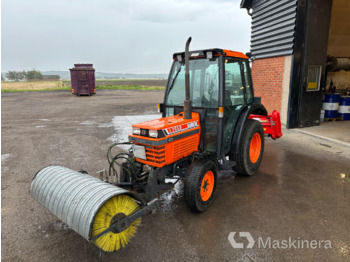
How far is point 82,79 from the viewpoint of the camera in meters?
20.3

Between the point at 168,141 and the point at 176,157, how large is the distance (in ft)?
1.06

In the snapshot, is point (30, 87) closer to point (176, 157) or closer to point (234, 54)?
point (234, 54)

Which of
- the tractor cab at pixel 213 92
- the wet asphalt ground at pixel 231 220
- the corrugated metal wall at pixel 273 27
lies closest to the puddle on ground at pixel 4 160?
the wet asphalt ground at pixel 231 220

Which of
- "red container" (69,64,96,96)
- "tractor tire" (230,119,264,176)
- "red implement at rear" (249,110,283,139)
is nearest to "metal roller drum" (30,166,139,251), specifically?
"tractor tire" (230,119,264,176)

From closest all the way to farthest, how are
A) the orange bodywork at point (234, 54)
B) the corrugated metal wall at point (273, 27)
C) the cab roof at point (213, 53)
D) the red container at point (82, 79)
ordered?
the cab roof at point (213, 53), the orange bodywork at point (234, 54), the corrugated metal wall at point (273, 27), the red container at point (82, 79)

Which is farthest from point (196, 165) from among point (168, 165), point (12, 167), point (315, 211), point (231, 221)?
point (12, 167)

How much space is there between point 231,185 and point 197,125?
4.50 ft

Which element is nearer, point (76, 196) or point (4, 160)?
point (76, 196)

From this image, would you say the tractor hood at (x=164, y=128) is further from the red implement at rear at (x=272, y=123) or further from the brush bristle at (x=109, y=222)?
the red implement at rear at (x=272, y=123)

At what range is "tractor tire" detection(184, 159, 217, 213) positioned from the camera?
319cm

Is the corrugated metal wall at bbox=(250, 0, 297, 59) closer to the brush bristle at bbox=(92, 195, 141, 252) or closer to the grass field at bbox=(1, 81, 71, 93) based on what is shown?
the brush bristle at bbox=(92, 195, 141, 252)

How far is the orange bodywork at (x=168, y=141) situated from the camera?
308 centimetres

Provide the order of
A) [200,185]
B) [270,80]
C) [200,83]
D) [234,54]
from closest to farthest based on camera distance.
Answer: [200,185]
[200,83]
[234,54]
[270,80]

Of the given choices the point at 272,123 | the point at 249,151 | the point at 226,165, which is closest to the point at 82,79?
the point at 272,123
